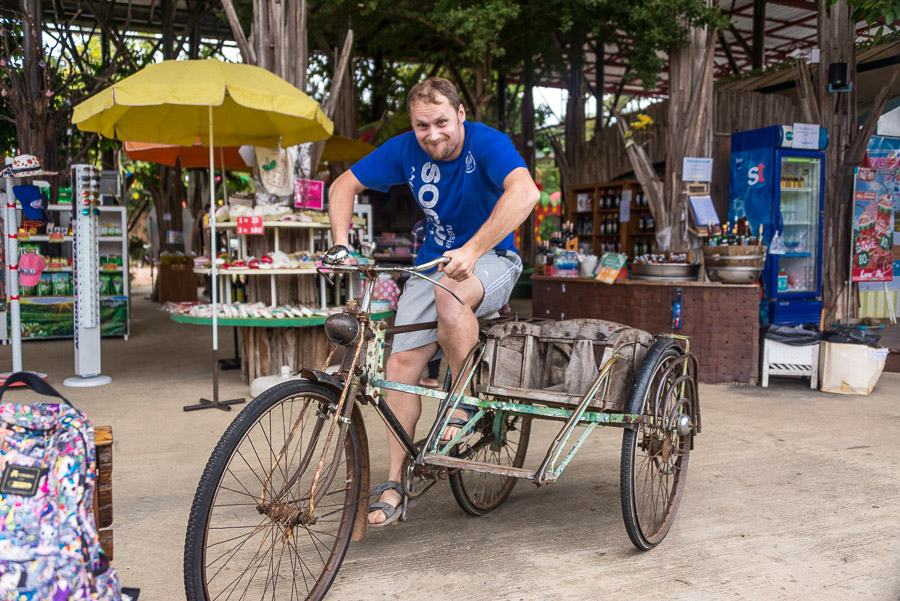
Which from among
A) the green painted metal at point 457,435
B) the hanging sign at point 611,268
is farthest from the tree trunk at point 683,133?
the green painted metal at point 457,435

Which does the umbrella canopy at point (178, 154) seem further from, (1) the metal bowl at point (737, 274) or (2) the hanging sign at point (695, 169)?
(1) the metal bowl at point (737, 274)

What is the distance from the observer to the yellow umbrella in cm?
489

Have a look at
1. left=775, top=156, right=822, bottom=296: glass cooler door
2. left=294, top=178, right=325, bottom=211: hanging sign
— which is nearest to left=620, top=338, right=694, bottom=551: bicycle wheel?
left=294, top=178, right=325, bottom=211: hanging sign

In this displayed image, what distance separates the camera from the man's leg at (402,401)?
9.57ft

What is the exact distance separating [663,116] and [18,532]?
11.4 m

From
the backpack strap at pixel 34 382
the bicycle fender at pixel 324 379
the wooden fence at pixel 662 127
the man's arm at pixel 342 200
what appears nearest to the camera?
the backpack strap at pixel 34 382

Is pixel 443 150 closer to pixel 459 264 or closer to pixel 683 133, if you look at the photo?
pixel 459 264

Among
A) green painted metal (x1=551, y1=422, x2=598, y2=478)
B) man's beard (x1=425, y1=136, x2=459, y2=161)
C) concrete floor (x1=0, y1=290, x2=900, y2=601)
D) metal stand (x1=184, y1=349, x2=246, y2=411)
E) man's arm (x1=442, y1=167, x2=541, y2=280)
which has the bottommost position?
concrete floor (x1=0, y1=290, x2=900, y2=601)

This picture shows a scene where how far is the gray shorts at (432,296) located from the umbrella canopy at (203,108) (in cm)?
252

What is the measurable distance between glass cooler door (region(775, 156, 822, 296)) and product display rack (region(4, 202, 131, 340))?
26.5 feet

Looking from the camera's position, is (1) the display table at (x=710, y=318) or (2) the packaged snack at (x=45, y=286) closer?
(1) the display table at (x=710, y=318)

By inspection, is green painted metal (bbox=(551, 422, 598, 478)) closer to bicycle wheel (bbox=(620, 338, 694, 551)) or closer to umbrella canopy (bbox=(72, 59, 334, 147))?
bicycle wheel (bbox=(620, 338, 694, 551))

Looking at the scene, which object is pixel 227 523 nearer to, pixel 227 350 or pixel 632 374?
pixel 632 374

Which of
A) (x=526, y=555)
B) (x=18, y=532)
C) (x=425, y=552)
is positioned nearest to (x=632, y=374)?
(x=526, y=555)
